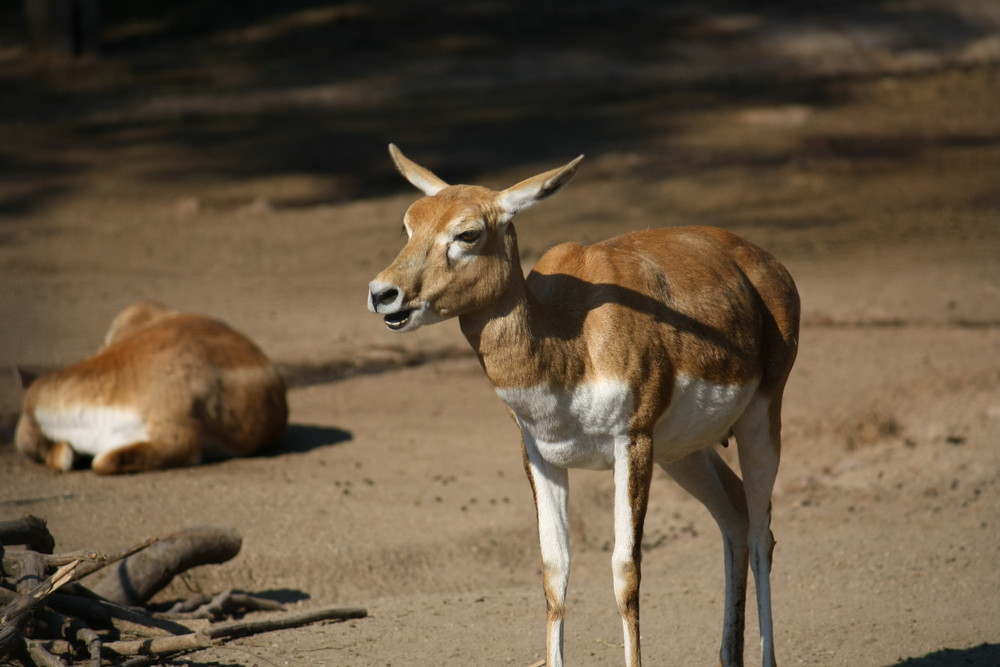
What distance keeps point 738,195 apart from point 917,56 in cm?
693

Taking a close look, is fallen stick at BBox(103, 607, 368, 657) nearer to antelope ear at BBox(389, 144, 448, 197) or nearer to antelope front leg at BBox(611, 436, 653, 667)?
antelope front leg at BBox(611, 436, 653, 667)

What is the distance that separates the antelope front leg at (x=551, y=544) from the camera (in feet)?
15.0

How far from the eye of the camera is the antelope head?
4.04 m

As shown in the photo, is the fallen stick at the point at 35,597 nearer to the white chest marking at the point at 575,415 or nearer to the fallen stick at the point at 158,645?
the fallen stick at the point at 158,645

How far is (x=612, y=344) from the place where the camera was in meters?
4.33

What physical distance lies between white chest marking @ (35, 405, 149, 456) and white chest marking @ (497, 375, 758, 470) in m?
4.15

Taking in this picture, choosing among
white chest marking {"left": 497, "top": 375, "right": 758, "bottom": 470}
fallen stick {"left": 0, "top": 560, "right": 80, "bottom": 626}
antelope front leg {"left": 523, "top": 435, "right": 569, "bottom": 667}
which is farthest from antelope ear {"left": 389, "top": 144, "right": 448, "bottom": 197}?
fallen stick {"left": 0, "top": 560, "right": 80, "bottom": 626}

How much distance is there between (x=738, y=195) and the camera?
48.8 ft

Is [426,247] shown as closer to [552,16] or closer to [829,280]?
[829,280]

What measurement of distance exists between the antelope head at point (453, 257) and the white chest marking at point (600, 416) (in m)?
0.37

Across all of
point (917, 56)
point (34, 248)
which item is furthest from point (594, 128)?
point (34, 248)

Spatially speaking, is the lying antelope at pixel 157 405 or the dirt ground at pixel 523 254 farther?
the lying antelope at pixel 157 405

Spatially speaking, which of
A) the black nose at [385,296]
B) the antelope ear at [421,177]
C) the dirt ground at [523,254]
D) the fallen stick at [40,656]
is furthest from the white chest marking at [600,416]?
the fallen stick at [40,656]

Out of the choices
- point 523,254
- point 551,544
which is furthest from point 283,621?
point 523,254
